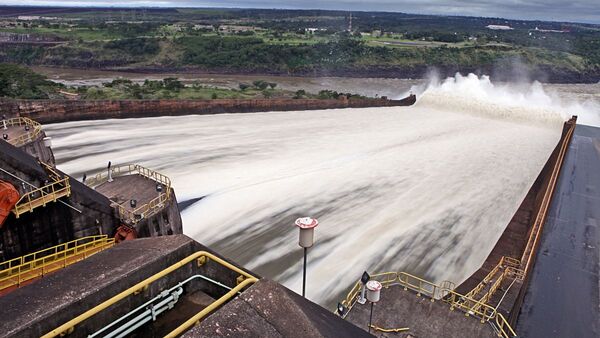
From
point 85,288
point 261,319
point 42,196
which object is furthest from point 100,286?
point 42,196

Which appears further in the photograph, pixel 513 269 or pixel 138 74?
pixel 138 74

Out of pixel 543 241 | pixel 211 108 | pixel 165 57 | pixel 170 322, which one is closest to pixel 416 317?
pixel 170 322

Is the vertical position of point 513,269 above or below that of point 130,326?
below

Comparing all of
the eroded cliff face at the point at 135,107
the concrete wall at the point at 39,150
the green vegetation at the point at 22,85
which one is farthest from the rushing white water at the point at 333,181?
the green vegetation at the point at 22,85

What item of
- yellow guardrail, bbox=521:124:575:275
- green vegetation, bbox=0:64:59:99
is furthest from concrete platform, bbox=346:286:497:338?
green vegetation, bbox=0:64:59:99

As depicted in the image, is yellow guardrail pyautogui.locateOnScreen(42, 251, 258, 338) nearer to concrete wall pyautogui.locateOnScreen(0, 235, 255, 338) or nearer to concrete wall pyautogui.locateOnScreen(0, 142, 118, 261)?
concrete wall pyautogui.locateOnScreen(0, 235, 255, 338)

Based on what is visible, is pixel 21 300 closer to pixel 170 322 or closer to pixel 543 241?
pixel 170 322
